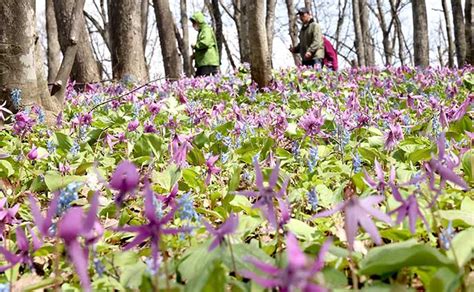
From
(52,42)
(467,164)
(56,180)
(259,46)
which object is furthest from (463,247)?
(52,42)

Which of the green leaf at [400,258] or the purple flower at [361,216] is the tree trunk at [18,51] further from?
the purple flower at [361,216]

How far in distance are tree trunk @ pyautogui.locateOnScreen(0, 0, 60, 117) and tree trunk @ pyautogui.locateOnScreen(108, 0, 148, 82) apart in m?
4.95

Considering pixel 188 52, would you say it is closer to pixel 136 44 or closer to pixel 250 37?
pixel 136 44

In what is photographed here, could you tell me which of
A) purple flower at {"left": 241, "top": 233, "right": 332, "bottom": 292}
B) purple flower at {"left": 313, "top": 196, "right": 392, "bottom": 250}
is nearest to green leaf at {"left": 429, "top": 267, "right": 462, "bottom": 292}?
purple flower at {"left": 313, "top": 196, "right": 392, "bottom": 250}

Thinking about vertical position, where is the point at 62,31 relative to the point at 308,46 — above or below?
above

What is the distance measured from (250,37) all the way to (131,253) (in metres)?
6.38

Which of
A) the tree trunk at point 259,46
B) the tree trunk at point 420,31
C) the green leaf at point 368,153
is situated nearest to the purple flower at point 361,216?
the green leaf at point 368,153

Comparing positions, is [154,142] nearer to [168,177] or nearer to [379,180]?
[168,177]

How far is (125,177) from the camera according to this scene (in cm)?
97

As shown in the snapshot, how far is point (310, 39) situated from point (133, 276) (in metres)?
10.4

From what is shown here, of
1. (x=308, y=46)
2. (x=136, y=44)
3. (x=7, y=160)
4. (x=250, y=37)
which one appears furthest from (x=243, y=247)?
(x=308, y=46)

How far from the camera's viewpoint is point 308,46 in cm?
1127

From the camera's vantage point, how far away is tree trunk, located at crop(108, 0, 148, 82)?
939 cm

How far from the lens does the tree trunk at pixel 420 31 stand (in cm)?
1238
